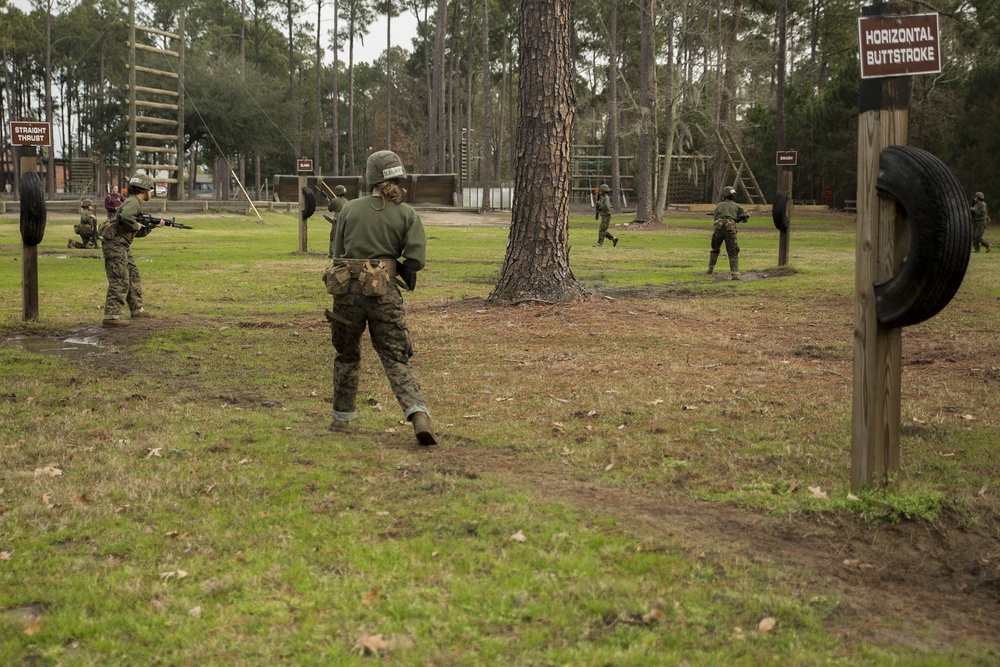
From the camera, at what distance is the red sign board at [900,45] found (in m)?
5.38

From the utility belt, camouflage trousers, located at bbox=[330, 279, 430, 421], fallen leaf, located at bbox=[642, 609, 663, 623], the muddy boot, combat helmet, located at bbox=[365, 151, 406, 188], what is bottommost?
fallen leaf, located at bbox=[642, 609, 663, 623]

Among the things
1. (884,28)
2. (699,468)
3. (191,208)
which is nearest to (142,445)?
(699,468)

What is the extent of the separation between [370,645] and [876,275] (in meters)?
3.36

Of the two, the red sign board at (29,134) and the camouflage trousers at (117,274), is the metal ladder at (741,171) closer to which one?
the camouflage trousers at (117,274)

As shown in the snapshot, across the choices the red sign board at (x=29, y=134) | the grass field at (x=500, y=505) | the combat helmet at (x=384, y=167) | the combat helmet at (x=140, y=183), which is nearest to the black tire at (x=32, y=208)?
the red sign board at (x=29, y=134)

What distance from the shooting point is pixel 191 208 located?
50.3 metres

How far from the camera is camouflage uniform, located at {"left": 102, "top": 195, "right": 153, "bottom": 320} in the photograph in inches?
536

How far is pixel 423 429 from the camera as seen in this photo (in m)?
7.44

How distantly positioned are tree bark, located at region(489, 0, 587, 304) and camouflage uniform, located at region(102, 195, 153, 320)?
16.6 ft

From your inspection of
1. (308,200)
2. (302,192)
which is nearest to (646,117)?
(308,200)

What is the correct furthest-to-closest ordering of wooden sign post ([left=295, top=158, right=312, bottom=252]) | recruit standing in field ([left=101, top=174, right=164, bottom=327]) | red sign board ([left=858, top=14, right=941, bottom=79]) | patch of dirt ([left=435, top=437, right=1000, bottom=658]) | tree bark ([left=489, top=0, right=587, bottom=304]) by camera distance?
wooden sign post ([left=295, top=158, right=312, bottom=252]), tree bark ([left=489, top=0, right=587, bottom=304]), recruit standing in field ([left=101, top=174, right=164, bottom=327]), red sign board ([left=858, top=14, right=941, bottom=79]), patch of dirt ([left=435, top=437, right=1000, bottom=658])

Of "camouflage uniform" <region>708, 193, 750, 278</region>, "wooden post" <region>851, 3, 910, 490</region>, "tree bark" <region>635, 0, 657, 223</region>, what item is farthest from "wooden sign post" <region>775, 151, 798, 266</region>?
"tree bark" <region>635, 0, 657, 223</region>

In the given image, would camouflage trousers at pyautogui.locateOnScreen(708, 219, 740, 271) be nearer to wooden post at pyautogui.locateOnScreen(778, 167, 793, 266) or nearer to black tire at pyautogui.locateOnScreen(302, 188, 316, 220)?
wooden post at pyautogui.locateOnScreen(778, 167, 793, 266)

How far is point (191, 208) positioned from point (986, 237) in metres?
34.5
